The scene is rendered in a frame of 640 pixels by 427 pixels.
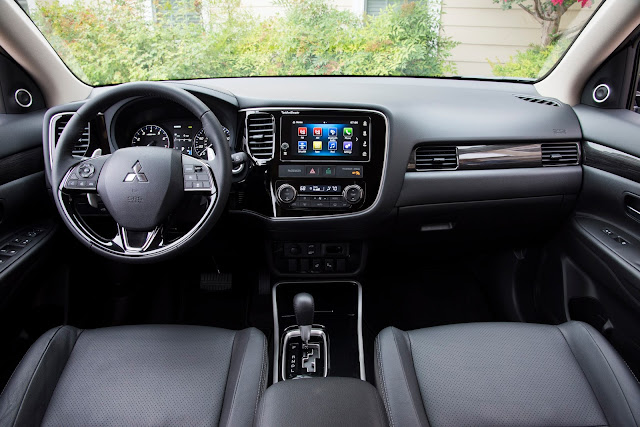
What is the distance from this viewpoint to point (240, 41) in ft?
7.34

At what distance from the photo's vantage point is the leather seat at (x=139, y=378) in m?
1.23

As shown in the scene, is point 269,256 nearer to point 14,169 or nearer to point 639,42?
point 14,169

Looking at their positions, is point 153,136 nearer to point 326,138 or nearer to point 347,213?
point 326,138

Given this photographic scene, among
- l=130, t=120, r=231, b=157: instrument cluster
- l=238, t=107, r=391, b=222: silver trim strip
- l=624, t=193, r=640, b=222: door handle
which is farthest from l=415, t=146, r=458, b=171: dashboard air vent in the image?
l=130, t=120, r=231, b=157: instrument cluster

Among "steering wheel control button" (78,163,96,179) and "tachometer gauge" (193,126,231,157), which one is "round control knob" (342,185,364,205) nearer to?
"tachometer gauge" (193,126,231,157)

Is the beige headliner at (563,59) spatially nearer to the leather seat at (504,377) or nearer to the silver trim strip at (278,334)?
the leather seat at (504,377)

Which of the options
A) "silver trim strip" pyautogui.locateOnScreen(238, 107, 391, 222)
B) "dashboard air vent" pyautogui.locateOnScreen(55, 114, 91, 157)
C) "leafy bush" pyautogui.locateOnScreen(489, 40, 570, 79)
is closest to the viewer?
"dashboard air vent" pyautogui.locateOnScreen(55, 114, 91, 157)

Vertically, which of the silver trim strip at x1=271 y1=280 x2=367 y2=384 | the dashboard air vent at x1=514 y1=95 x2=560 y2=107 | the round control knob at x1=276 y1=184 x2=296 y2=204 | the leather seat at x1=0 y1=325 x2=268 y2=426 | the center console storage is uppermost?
the dashboard air vent at x1=514 y1=95 x2=560 y2=107

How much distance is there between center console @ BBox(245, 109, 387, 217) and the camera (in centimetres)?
184

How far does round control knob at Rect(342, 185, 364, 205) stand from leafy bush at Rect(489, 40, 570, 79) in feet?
3.46

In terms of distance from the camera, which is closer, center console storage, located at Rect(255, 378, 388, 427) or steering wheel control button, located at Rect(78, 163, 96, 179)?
center console storage, located at Rect(255, 378, 388, 427)

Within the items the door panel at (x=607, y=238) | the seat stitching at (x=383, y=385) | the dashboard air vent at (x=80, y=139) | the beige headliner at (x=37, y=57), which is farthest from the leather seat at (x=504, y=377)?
the beige headliner at (x=37, y=57)

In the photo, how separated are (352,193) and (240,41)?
0.97 meters

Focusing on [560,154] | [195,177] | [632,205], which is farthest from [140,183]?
[632,205]
